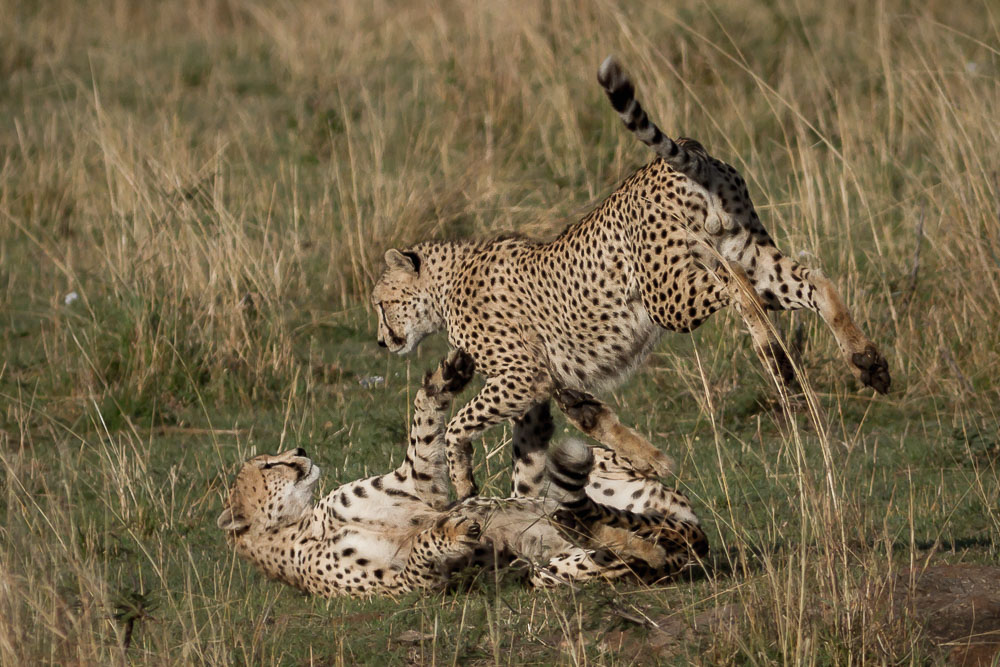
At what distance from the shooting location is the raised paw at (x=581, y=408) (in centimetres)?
452

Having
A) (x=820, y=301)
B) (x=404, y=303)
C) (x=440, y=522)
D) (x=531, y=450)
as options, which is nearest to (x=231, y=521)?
(x=440, y=522)

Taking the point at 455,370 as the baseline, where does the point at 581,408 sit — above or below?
above

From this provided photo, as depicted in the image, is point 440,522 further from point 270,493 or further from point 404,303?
point 404,303

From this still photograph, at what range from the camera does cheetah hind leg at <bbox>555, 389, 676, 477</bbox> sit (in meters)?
4.53

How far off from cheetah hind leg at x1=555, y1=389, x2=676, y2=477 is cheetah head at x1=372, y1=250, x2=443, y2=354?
5.03ft

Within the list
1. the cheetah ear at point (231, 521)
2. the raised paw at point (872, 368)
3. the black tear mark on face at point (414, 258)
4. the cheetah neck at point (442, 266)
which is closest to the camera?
the raised paw at point (872, 368)

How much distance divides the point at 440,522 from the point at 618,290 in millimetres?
1151

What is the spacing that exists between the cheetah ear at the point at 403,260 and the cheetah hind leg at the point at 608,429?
1.54m

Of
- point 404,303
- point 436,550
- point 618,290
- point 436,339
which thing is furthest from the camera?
point 436,339

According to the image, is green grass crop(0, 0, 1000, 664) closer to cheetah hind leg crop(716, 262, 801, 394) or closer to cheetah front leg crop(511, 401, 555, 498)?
cheetah hind leg crop(716, 262, 801, 394)

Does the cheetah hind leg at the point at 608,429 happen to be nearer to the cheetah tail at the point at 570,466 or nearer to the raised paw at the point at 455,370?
the cheetah tail at the point at 570,466

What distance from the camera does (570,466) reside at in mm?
4191

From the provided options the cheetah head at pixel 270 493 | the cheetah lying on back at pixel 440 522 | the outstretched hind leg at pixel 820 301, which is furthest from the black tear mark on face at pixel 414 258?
the outstretched hind leg at pixel 820 301

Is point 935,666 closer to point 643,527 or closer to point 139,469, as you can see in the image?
point 643,527
